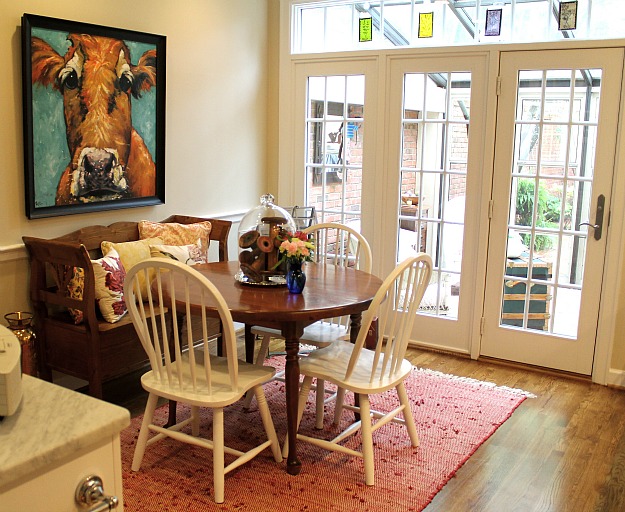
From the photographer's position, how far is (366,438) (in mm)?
2848

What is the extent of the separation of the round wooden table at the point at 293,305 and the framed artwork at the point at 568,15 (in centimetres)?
199

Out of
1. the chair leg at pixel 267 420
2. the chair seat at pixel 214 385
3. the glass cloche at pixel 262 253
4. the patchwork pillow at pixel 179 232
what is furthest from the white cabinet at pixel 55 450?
the patchwork pillow at pixel 179 232

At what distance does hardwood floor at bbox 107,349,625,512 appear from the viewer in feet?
9.21

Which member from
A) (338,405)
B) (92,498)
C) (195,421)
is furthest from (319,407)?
(92,498)

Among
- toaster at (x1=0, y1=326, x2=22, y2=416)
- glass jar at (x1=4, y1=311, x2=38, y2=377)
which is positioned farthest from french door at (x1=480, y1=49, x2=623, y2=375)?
toaster at (x1=0, y1=326, x2=22, y2=416)

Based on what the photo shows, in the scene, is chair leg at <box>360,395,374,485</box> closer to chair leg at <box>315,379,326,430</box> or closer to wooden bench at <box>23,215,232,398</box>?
chair leg at <box>315,379,326,430</box>

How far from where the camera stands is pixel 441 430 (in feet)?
11.3

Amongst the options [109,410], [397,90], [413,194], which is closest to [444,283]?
[413,194]

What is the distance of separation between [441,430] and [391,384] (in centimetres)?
72

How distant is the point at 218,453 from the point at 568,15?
314 cm

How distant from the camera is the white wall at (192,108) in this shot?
11.1 feet

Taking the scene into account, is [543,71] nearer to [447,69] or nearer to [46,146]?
[447,69]

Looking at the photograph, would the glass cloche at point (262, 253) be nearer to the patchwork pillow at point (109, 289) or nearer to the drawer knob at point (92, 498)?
the patchwork pillow at point (109, 289)

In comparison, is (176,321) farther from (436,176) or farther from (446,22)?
(446,22)
